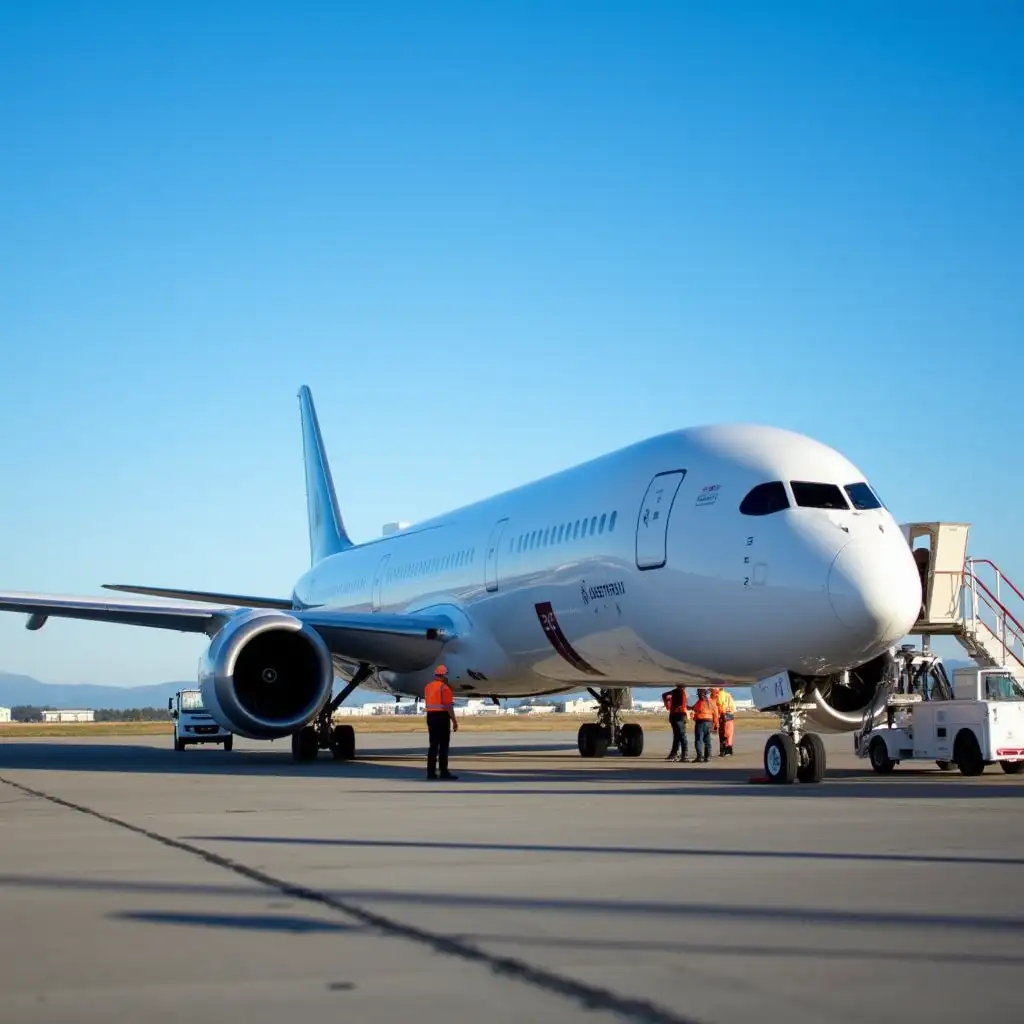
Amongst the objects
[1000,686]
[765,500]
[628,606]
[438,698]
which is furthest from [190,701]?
[765,500]

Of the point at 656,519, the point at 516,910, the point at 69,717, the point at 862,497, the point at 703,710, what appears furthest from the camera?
the point at 69,717

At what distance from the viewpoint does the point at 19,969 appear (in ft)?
15.2

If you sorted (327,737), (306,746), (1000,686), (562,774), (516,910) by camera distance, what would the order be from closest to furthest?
(516,910) < (562,774) < (1000,686) < (306,746) < (327,737)

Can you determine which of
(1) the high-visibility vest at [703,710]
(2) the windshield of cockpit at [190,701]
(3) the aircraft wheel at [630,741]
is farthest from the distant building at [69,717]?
(1) the high-visibility vest at [703,710]

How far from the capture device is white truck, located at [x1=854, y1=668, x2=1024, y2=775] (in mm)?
15547

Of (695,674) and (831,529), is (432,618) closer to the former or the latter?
(695,674)

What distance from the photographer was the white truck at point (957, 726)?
51.0ft

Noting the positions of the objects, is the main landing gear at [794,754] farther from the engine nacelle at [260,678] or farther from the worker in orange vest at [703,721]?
the engine nacelle at [260,678]

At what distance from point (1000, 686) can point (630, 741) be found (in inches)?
279

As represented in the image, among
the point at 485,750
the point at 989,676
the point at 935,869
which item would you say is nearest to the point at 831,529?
the point at 989,676

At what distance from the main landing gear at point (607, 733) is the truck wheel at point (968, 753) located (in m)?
7.20

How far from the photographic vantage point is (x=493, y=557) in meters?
19.5

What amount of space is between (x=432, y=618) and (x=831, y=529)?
8.84 m

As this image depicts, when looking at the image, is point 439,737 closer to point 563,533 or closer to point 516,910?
point 563,533
